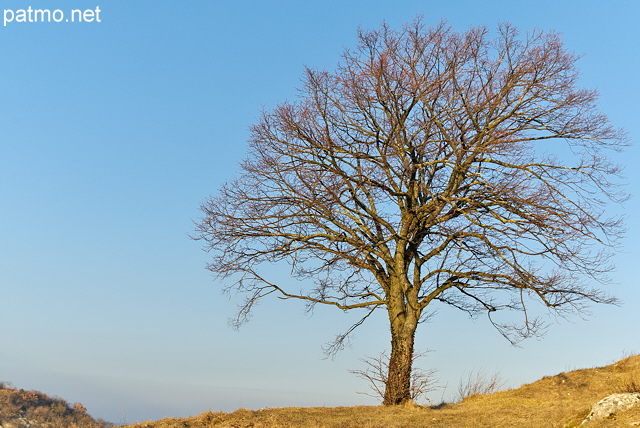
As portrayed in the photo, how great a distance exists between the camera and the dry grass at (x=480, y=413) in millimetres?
12172

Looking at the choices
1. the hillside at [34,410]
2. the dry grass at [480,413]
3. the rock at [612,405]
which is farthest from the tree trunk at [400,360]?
the hillside at [34,410]

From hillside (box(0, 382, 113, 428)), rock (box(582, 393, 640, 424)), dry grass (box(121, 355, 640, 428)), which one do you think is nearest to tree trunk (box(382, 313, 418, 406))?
dry grass (box(121, 355, 640, 428))

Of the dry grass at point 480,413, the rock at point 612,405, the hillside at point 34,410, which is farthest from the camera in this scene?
the hillside at point 34,410

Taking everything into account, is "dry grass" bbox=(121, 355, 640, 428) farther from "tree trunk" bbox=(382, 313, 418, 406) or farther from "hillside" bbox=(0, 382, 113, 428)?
"hillside" bbox=(0, 382, 113, 428)

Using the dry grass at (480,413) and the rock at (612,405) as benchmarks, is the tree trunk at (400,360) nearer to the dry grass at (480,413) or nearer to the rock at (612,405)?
the dry grass at (480,413)

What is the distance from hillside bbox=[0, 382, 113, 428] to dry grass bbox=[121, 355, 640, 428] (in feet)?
15.1

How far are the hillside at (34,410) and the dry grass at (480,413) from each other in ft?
15.1

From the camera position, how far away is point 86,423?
44.3 feet

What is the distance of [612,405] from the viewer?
33.5 ft

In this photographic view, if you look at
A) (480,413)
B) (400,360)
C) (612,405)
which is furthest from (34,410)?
(612,405)

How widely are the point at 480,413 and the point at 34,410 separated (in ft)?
39.9

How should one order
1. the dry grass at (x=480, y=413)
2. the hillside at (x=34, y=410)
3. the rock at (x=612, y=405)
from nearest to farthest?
1. the rock at (x=612, y=405)
2. the dry grass at (x=480, y=413)
3. the hillside at (x=34, y=410)

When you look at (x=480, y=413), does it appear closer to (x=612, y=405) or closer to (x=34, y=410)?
(x=612, y=405)

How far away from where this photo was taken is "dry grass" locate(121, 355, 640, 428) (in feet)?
39.9
